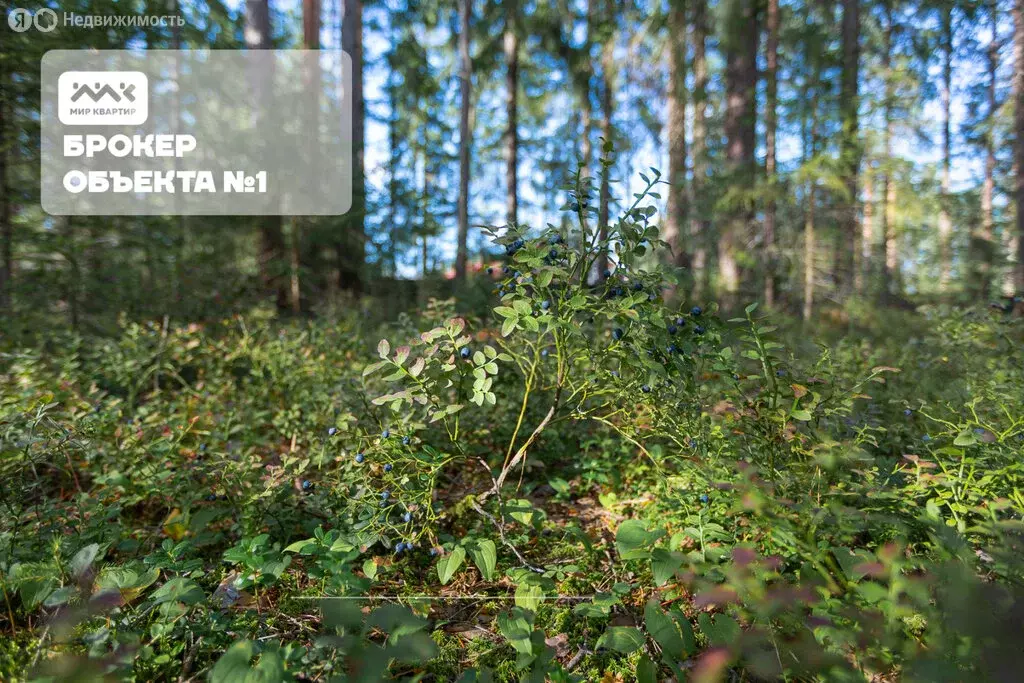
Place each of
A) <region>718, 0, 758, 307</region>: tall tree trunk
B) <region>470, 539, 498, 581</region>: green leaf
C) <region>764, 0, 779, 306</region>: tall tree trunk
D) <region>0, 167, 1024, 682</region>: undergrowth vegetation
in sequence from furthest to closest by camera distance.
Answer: <region>764, 0, 779, 306</region>: tall tree trunk < <region>718, 0, 758, 307</region>: tall tree trunk < <region>470, 539, 498, 581</region>: green leaf < <region>0, 167, 1024, 682</region>: undergrowth vegetation

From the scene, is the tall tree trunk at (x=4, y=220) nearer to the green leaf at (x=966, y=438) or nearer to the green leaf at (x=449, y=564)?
the green leaf at (x=449, y=564)

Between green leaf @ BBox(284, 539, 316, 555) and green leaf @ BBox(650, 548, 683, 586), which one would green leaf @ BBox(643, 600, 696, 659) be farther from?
green leaf @ BBox(284, 539, 316, 555)

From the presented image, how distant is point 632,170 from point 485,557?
4.94m

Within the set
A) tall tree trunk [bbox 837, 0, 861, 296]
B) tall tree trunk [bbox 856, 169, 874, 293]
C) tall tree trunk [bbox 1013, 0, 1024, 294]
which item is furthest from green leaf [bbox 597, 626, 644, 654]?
tall tree trunk [bbox 856, 169, 874, 293]

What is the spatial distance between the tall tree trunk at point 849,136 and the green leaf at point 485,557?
8238 millimetres

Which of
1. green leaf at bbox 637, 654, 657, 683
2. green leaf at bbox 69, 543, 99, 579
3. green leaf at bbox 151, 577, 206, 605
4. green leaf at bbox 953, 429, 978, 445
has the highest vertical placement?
green leaf at bbox 953, 429, 978, 445

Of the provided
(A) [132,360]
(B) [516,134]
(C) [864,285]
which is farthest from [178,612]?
(B) [516,134]

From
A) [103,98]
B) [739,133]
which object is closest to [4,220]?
[103,98]

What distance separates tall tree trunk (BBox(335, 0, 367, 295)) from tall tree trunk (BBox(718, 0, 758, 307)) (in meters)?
6.12

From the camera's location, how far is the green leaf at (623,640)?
1498mm

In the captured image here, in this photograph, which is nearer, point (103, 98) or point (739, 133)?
point (103, 98)

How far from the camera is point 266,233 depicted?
7.71 meters

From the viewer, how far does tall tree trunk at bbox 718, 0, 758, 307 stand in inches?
338

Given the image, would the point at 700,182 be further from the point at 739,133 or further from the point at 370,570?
the point at 370,570
